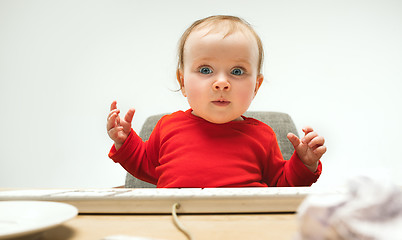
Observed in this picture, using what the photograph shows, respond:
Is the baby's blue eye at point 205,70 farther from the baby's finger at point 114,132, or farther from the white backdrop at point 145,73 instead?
the white backdrop at point 145,73

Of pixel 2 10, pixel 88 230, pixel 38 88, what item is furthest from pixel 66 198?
pixel 2 10

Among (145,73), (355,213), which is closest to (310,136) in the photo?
(355,213)

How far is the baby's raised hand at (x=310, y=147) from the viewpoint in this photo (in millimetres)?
798

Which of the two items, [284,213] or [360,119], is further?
[360,119]

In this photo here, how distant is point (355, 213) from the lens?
9.5 inches

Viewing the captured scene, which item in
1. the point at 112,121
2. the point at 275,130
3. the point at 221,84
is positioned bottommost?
the point at 275,130

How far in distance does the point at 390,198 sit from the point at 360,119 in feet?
6.88

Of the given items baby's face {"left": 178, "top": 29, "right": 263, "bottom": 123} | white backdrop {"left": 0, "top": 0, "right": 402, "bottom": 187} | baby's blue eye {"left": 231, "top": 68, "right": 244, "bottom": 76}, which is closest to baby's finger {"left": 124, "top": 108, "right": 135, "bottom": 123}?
baby's face {"left": 178, "top": 29, "right": 263, "bottom": 123}

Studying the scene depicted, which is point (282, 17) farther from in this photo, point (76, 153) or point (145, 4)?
point (76, 153)

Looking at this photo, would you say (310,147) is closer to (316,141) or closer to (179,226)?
(316,141)

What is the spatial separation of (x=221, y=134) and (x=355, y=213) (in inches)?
24.4

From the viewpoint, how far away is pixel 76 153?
7.13 feet

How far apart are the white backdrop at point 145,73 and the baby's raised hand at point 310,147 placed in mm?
1347

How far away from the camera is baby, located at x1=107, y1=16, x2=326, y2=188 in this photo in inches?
31.3
